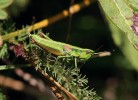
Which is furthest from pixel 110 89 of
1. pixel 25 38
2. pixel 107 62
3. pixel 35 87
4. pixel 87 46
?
pixel 25 38

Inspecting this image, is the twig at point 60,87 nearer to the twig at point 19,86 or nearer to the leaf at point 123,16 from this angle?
the leaf at point 123,16

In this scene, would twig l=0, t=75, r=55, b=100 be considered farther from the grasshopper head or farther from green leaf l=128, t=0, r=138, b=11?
green leaf l=128, t=0, r=138, b=11

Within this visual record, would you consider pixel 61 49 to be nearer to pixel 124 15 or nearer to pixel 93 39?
pixel 124 15

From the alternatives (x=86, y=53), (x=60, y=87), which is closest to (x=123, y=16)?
(x=86, y=53)

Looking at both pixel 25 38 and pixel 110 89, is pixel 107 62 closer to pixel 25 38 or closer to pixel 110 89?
pixel 110 89

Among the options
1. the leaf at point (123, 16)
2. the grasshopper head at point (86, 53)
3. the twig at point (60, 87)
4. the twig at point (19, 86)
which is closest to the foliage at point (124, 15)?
the leaf at point (123, 16)

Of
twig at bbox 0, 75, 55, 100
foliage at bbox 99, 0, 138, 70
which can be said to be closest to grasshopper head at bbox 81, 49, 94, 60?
foliage at bbox 99, 0, 138, 70

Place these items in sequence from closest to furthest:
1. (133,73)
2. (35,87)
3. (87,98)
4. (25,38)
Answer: (87,98) → (25,38) → (35,87) → (133,73)
